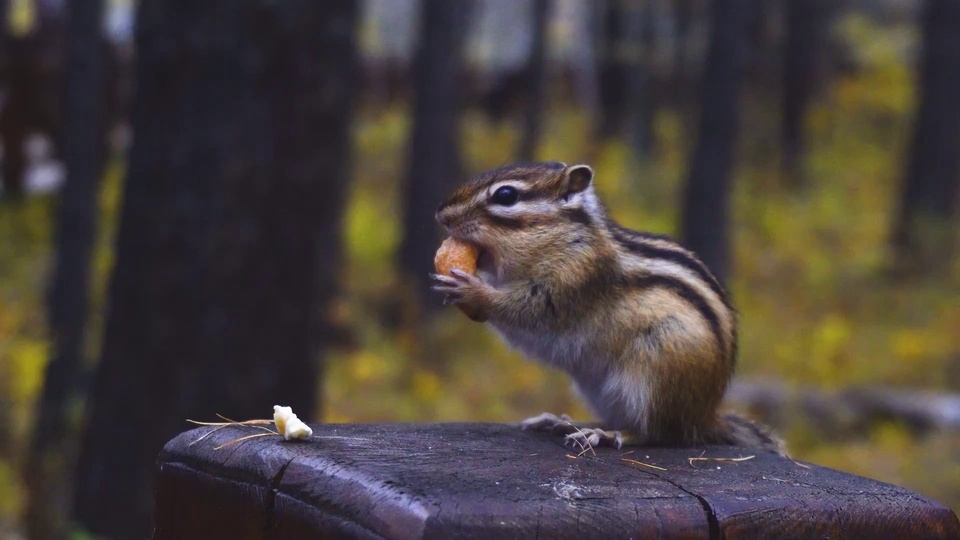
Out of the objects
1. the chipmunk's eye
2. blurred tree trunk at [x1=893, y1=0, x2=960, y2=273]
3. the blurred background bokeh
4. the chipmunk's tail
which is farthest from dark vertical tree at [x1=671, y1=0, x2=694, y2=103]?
the chipmunk's tail

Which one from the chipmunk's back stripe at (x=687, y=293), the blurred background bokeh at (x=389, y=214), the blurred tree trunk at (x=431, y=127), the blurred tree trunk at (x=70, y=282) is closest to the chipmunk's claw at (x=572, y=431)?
the chipmunk's back stripe at (x=687, y=293)

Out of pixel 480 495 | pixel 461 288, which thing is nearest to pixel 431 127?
pixel 461 288

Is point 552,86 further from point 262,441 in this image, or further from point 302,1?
point 262,441

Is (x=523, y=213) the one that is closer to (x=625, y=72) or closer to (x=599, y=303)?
(x=599, y=303)

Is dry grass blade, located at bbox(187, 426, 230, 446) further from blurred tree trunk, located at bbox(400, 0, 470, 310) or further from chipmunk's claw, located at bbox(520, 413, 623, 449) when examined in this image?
blurred tree trunk, located at bbox(400, 0, 470, 310)

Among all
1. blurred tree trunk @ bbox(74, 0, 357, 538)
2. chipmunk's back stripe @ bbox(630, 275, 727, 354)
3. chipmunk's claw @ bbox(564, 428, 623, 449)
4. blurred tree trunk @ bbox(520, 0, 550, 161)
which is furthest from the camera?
blurred tree trunk @ bbox(520, 0, 550, 161)
